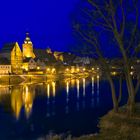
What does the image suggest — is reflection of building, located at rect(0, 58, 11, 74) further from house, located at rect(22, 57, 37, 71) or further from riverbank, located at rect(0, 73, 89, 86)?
house, located at rect(22, 57, 37, 71)

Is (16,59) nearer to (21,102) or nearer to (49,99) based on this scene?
(49,99)

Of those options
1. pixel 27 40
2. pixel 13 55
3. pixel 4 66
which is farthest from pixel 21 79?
pixel 27 40

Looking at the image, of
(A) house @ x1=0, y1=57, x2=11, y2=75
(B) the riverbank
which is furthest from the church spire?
(B) the riverbank

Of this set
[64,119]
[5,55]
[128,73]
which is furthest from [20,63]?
[128,73]

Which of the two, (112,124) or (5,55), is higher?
(5,55)

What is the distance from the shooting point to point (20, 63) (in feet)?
284

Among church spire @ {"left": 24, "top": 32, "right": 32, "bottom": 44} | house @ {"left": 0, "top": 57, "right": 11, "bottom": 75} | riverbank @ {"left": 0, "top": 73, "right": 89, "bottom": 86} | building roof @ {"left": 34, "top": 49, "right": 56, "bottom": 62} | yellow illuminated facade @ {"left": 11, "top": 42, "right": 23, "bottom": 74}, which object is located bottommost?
riverbank @ {"left": 0, "top": 73, "right": 89, "bottom": 86}

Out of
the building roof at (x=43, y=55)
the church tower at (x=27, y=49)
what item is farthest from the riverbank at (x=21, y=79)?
the building roof at (x=43, y=55)

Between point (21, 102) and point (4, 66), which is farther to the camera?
point (4, 66)

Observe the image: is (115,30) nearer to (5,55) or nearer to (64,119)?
(64,119)

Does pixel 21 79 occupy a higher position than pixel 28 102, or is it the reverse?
pixel 21 79

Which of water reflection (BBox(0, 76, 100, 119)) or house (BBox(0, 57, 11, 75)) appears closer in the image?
water reflection (BBox(0, 76, 100, 119))

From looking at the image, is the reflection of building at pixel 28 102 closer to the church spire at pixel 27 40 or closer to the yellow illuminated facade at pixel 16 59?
the yellow illuminated facade at pixel 16 59

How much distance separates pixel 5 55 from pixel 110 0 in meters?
75.6
